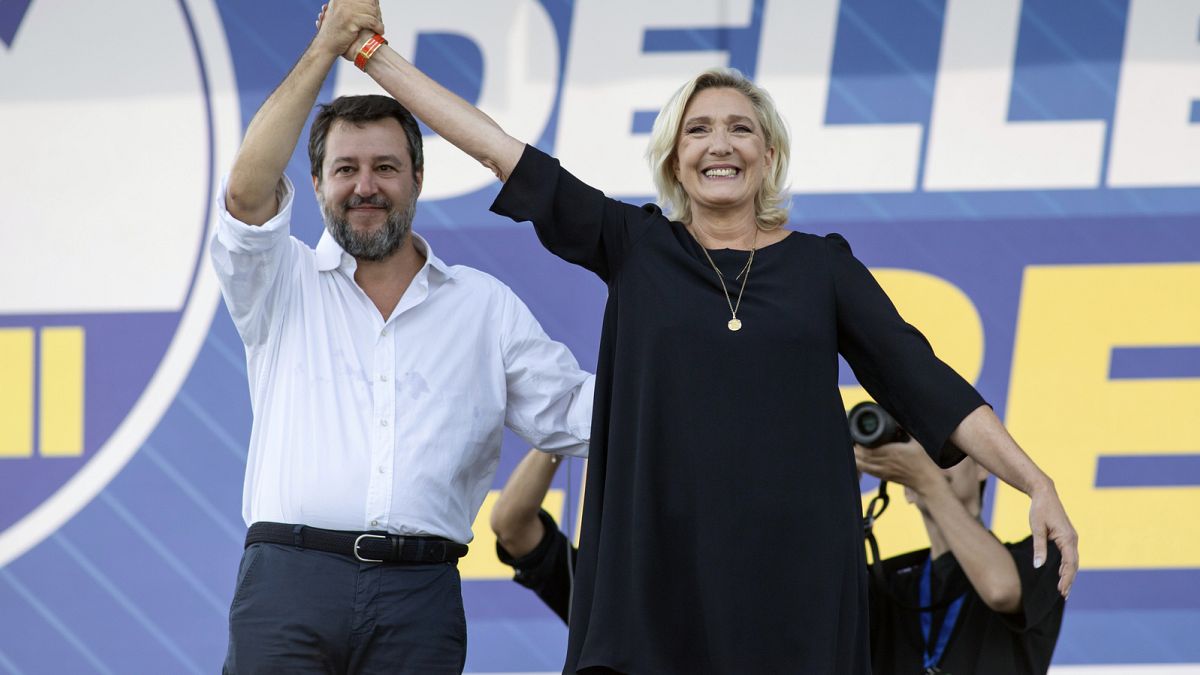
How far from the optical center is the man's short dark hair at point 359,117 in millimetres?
2623

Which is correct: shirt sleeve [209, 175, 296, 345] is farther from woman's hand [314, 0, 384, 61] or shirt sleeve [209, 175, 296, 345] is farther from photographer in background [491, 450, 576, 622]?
photographer in background [491, 450, 576, 622]

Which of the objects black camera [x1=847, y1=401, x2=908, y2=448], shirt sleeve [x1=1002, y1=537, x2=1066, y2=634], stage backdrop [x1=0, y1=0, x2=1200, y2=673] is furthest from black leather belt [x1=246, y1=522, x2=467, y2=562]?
stage backdrop [x1=0, y1=0, x2=1200, y2=673]

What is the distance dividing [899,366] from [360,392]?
0.89m

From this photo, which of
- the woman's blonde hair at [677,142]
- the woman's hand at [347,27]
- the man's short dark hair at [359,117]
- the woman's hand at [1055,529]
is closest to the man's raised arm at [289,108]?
the woman's hand at [347,27]

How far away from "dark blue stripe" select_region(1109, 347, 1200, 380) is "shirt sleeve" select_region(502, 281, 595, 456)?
61.8 inches

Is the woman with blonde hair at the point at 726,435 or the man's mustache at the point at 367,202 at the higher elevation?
the man's mustache at the point at 367,202

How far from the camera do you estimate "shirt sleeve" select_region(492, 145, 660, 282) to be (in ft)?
7.04

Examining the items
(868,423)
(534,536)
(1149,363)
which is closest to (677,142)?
(868,423)

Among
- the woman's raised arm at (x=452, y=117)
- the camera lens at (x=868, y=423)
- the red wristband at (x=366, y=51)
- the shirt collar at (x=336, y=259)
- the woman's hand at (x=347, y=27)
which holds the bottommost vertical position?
the camera lens at (x=868, y=423)

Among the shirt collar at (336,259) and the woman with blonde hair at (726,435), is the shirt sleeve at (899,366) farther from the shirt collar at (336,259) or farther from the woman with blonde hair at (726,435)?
the shirt collar at (336,259)

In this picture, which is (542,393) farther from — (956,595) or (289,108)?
(956,595)

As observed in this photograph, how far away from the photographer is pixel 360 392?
2469 millimetres

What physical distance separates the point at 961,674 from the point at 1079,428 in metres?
1.03

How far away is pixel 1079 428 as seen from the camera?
141 inches
